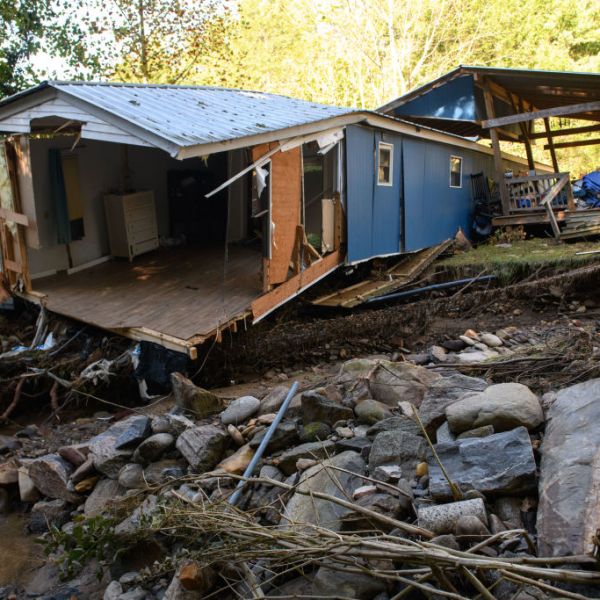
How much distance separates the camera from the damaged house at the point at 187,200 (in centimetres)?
780

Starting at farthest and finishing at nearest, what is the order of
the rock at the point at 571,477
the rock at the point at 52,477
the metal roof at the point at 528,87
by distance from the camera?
the metal roof at the point at 528,87, the rock at the point at 52,477, the rock at the point at 571,477

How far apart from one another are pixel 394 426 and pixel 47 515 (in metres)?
3.43

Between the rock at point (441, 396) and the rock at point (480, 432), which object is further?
the rock at point (441, 396)

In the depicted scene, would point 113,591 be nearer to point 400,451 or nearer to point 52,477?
point 52,477

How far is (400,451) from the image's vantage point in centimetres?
439

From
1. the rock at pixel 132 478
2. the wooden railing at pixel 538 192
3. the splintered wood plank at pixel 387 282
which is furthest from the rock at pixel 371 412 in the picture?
the wooden railing at pixel 538 192

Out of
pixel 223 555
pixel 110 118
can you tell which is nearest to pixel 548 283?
pixel 110 118

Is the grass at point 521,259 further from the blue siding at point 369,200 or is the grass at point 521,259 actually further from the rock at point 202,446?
the rock at point 202,446

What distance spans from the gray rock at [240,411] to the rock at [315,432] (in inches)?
33.8

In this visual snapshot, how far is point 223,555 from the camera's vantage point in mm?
3766

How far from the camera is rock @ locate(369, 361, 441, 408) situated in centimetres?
566

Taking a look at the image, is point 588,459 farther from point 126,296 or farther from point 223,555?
point 126,296

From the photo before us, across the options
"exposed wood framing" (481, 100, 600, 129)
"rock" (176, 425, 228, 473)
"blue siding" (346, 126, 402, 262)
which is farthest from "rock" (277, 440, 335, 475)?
"exposed wood framing" (481, 100, 600, 129)

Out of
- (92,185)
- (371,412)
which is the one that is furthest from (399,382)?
(92,185)
